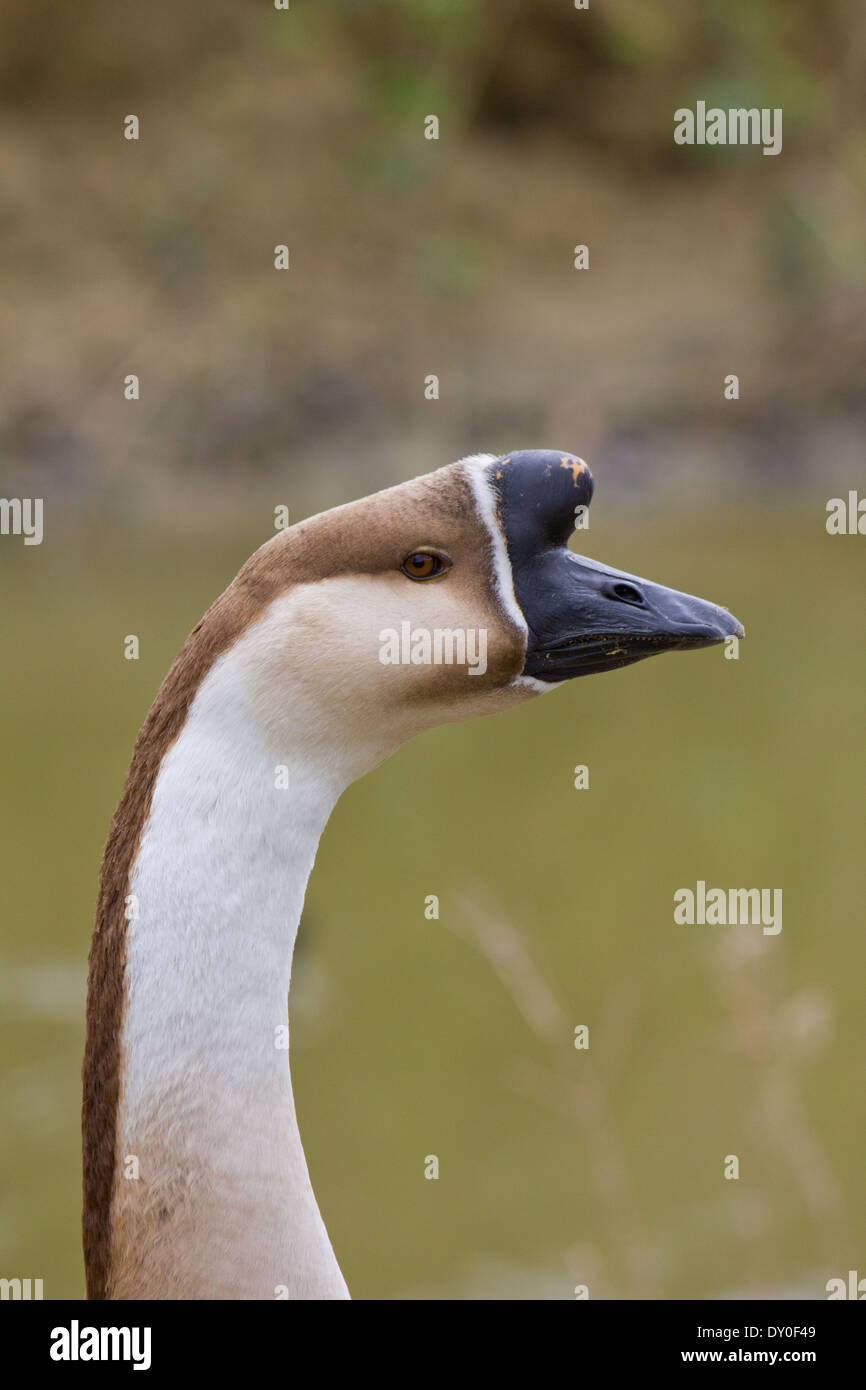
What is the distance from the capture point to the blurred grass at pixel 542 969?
5820 mm

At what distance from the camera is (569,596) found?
8.84ft

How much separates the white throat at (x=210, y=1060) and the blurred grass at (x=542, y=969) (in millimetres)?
1537

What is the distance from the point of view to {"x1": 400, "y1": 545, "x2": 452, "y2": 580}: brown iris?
2586 mm

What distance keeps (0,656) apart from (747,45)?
1616 cm

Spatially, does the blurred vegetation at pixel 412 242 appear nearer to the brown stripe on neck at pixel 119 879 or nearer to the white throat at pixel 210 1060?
the brown stripe on neck at pixel 119 879

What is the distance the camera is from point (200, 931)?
2404 millimetres

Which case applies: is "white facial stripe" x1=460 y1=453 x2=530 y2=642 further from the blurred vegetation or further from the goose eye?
the blurred vegetation

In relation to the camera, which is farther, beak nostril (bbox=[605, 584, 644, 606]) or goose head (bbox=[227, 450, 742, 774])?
beak nostril (bbox=[605, 584, 644, 606])
